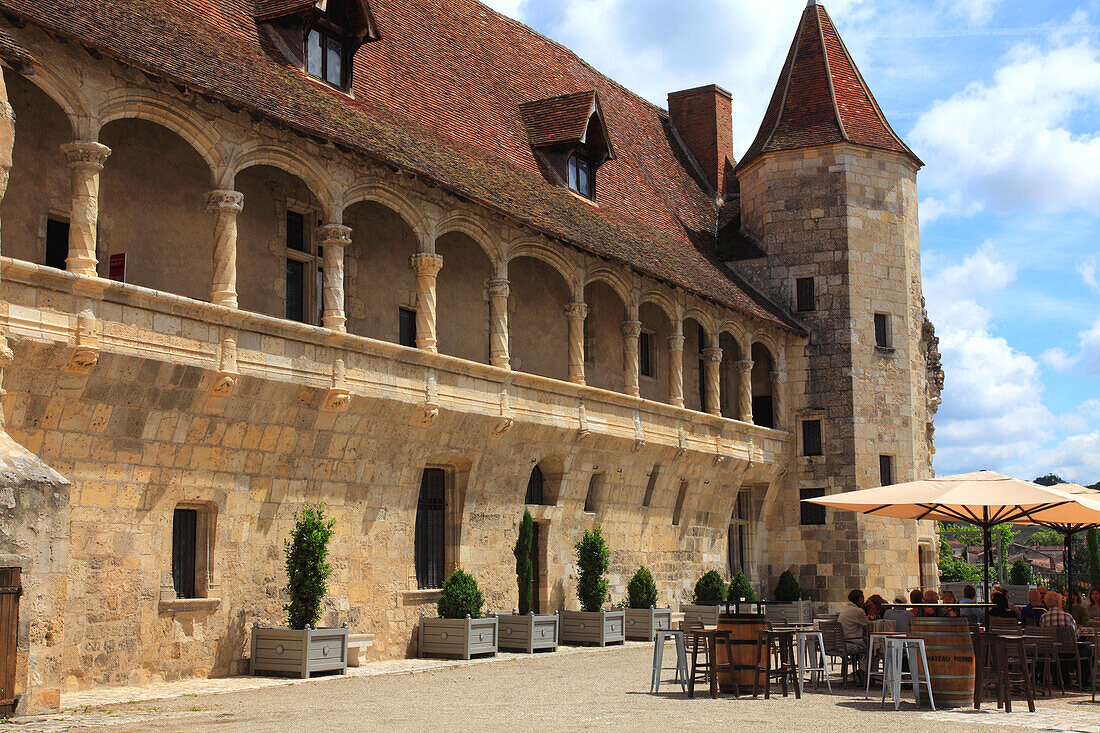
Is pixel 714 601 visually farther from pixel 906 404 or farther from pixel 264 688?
pixel 264 688

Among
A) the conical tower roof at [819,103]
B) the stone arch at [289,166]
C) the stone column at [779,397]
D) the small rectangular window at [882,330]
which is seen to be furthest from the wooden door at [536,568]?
the conical tower roof at [819,103]

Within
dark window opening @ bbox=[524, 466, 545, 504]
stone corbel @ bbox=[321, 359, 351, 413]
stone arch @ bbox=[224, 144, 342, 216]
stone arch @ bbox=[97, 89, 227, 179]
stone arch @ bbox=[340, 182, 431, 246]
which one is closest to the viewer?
stone arch @ bbox=[97, 89, 227, 179]

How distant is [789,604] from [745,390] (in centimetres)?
439

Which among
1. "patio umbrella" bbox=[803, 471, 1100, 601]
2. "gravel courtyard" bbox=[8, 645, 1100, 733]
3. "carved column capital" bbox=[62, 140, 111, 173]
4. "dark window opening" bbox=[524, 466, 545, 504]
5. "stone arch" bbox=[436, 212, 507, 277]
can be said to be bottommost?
"gravel courtyard" bbox=[8, 645, 1100, 733]

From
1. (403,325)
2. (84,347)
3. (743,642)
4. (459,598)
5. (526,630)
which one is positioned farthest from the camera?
(403,325)

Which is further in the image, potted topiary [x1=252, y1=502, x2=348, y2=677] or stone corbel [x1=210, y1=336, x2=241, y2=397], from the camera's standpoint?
potted topiary [x1=252, y1=502, x2=348, y2=677]

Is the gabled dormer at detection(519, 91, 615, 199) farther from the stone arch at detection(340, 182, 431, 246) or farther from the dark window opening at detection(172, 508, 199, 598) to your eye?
the dark window opening at detection(172, 508, 199, 598)

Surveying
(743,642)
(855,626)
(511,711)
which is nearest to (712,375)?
(855,626)

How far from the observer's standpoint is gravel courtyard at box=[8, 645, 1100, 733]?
10094mm

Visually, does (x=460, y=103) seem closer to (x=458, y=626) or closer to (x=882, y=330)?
(x=458, y=626)

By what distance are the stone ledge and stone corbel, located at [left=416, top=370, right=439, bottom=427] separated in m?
3.94

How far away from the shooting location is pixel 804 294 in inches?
1090

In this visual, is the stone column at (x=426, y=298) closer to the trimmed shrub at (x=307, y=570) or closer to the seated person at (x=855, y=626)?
the trimmed shrub at (x=307, y=570)

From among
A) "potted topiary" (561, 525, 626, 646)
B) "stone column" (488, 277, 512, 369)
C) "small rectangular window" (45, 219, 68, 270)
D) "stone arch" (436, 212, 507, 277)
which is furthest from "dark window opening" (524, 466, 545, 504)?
"small rectangular window" (45, 219, 68, 270)
